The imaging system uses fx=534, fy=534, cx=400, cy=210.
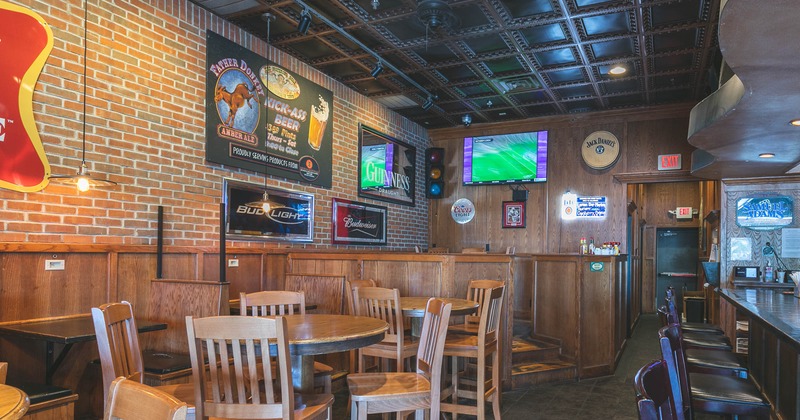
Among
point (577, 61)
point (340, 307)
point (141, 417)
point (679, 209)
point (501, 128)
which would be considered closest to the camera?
point (141, 417)

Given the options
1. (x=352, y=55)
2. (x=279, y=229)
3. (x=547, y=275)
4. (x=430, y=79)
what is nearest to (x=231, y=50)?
(x=352, y=55)

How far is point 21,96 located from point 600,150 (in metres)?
7.42

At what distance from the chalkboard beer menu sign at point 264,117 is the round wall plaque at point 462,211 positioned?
327 centimetres

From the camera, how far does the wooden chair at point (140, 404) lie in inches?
45.4

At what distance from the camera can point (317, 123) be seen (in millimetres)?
6395

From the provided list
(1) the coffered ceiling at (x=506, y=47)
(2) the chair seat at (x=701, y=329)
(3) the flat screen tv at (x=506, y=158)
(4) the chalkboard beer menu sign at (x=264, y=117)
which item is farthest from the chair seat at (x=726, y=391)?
(3) the flat screen tv at (x=506, y=158)

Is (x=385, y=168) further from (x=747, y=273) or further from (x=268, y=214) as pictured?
(x=747, y=273)

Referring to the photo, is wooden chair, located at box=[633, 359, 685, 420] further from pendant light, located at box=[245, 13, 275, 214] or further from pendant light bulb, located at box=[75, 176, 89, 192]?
pendant light, located at box=[245, 13, 275, 214]

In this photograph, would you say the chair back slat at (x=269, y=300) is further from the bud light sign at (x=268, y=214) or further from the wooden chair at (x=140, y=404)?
the wooden chair at (x=140, y=404)

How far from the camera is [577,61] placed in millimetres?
6191

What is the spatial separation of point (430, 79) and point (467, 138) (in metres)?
2.56

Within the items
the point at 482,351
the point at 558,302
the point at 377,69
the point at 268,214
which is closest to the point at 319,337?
the point at 482,351

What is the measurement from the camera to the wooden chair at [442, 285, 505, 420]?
3.89 meters

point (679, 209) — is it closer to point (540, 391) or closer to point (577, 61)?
point (577, 61)
